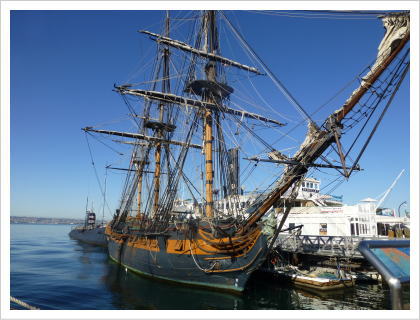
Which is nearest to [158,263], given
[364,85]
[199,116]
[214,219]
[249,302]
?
[214,219]

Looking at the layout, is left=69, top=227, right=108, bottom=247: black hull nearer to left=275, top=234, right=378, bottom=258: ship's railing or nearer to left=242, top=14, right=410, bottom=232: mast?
left=275, top=234, right=378, bottom=258: ship's railing

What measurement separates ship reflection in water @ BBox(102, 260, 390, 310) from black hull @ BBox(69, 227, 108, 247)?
3589 cm

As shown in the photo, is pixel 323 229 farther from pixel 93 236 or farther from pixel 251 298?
pixel 93 236

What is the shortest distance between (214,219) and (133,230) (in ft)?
38.4

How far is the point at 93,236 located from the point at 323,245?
158 ft

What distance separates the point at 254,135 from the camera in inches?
725

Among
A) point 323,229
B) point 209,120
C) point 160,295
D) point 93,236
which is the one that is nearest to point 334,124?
point 209,120

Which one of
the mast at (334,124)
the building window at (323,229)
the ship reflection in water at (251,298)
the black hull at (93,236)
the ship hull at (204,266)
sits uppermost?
the mast at (334,124)

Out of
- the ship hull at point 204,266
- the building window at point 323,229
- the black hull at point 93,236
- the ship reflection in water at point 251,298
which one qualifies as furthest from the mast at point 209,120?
the black hull at point 93,236

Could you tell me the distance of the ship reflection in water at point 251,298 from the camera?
15.4 meters

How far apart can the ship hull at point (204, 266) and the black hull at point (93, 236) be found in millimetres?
34842

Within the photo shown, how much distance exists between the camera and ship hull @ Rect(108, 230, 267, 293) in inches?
676

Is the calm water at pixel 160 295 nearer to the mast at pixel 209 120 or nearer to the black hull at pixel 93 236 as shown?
the mast at pixel 209 120

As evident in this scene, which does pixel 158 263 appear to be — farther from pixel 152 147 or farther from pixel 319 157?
pixel 152 147
